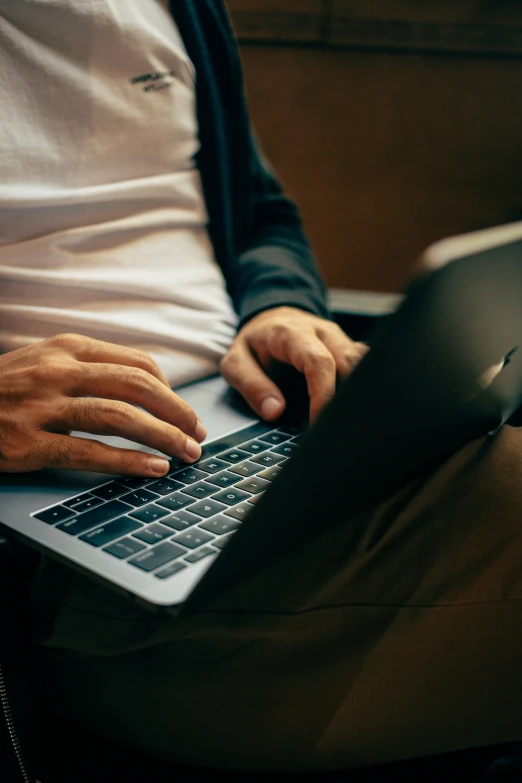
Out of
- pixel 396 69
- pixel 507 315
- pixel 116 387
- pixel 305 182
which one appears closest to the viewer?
pixel 507 315

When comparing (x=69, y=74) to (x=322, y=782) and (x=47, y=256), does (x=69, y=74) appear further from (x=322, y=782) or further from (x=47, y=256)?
(x=322, y=782)

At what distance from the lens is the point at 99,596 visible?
0.48 meters

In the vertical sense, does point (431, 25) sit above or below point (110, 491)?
above

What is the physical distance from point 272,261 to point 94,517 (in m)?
0.54

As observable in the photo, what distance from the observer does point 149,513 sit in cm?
48

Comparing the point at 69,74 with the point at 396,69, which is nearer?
the point at 69,74

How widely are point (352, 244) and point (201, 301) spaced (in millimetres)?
1231

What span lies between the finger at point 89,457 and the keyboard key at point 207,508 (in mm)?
59

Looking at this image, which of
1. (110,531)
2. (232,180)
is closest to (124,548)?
(110,531)

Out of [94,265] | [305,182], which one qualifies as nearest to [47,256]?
[94,265]

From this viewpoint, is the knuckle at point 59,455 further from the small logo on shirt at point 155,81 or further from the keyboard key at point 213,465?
the small logo on shirt at point 155,81

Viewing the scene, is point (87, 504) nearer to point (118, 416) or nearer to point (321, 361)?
point (118, 416)

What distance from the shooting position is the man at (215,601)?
46cm

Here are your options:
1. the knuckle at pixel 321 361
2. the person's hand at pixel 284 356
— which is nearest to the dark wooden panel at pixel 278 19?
the person's hand at pixel 284 356
